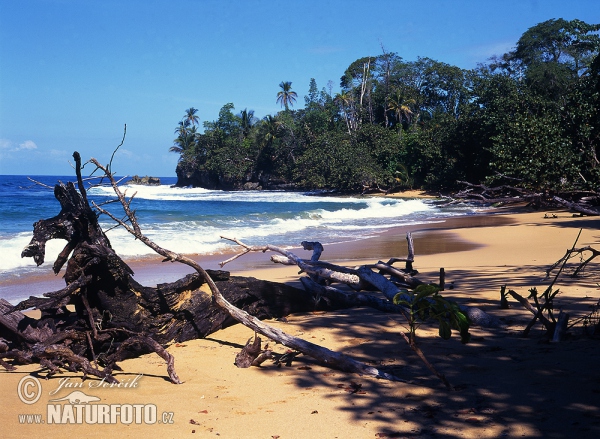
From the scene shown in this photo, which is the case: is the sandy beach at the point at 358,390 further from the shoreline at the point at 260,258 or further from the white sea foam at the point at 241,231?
the white sea foam at the point at 241,231

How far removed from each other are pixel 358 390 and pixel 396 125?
55.6m

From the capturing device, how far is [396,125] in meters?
57.6

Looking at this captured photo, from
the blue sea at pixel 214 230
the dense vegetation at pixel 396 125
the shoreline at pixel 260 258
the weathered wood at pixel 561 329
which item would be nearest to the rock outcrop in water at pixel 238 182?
the dense vegetation at pixel 396 125

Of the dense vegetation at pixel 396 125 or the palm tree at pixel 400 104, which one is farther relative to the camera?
the palm tree at pixel 400 104

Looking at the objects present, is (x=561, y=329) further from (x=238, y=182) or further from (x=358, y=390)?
(x=238, y=182)

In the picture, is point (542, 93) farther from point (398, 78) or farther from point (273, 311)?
point (273, 311)

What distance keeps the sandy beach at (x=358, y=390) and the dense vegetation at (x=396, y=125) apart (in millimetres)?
21498

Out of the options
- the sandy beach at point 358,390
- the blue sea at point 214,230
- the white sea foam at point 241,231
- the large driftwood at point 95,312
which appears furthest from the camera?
the white sea foam at point 241,231

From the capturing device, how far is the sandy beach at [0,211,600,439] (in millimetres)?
3340

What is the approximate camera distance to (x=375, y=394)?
151 inches

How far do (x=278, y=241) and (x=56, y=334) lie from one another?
38.5 feet

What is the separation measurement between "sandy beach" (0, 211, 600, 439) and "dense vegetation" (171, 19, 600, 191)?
70.5 feet

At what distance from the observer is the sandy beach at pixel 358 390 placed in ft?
11.0

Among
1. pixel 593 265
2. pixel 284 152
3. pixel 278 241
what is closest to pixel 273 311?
pixel 593 265
